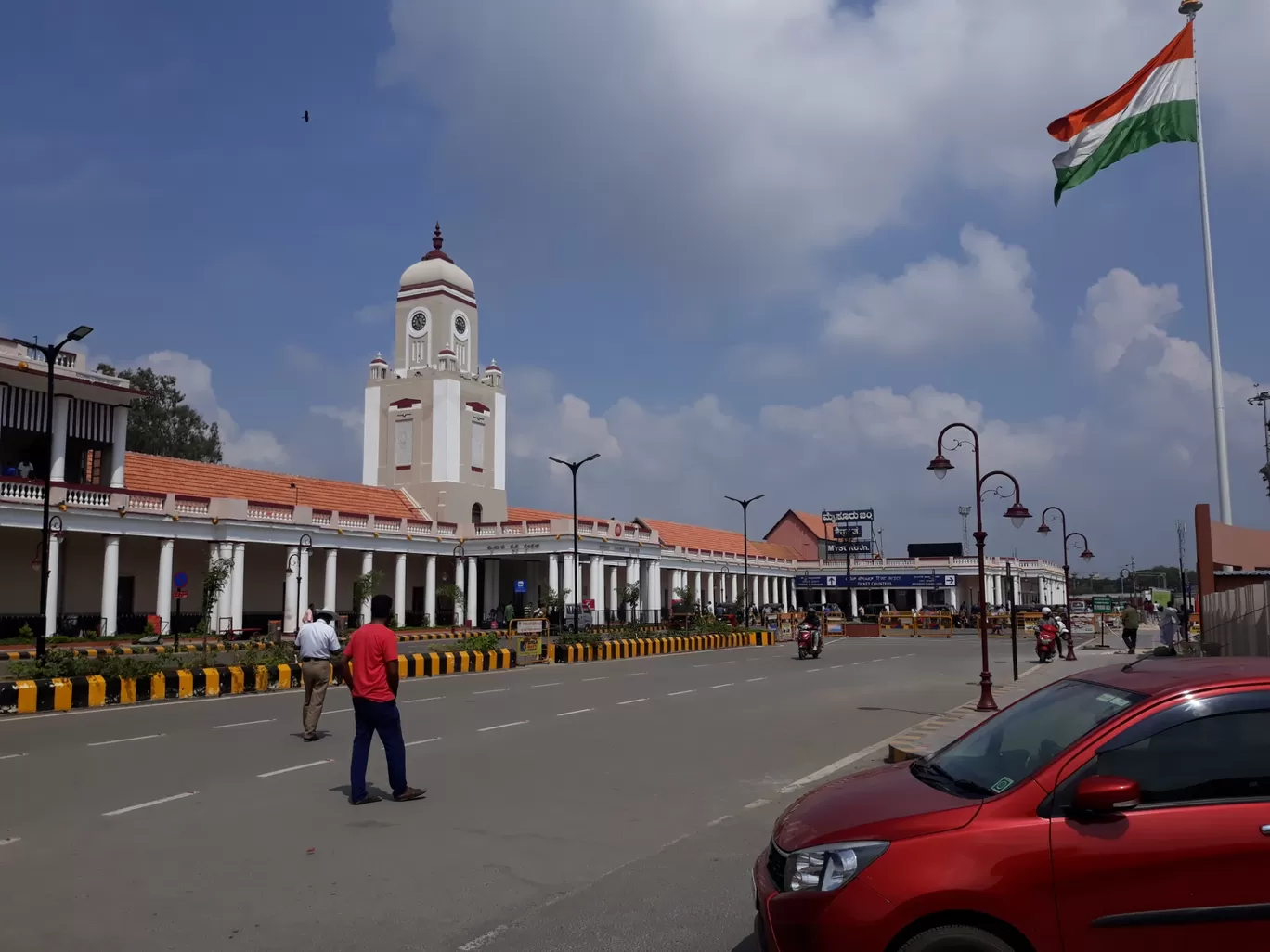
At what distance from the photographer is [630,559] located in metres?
59.9

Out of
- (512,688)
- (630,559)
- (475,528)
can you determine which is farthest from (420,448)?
(512,688)

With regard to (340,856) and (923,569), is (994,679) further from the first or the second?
(923,569)

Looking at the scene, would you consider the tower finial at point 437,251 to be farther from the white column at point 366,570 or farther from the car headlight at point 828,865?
the car headlight at point 828,865

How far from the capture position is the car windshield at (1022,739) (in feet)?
14.2

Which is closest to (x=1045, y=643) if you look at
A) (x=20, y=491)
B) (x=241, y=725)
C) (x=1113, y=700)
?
(x=241, y=725)

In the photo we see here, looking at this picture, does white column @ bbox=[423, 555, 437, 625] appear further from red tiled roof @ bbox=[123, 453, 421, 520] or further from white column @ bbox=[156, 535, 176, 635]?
white column @ bbox=[156, 535, 176, 635]

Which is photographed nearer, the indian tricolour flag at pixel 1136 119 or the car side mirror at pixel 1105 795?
the car side mirror at pixel 1105 795

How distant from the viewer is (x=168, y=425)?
71.6m

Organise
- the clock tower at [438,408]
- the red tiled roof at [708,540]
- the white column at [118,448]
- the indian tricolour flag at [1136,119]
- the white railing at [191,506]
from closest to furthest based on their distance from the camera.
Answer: the indian tricolour flag at [1136,119] < the white column at [118,448] < the white railing at [191,506] < the clock tower at [438,408] < the red tiled roof at [708,540]

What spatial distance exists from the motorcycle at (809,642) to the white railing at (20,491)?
2704 centimetres

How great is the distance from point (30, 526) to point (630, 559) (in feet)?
109

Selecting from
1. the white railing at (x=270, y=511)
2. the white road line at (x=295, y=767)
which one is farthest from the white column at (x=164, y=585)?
the white road line at (x=295, y=767)

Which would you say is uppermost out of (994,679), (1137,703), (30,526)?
(30,526)

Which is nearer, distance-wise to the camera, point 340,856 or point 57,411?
point 340,856
